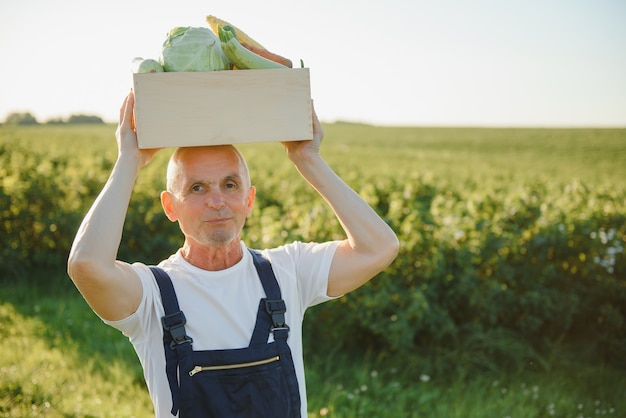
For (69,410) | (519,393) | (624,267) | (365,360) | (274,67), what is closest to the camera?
(274,67)

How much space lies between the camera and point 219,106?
2.16m

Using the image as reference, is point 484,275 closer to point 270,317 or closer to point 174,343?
point 270,317

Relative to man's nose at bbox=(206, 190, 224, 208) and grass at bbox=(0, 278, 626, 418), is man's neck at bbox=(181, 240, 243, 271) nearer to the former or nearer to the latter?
man's nose at bbox=(206, 190, 224, 208)

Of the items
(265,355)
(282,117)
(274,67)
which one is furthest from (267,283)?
(274,67)

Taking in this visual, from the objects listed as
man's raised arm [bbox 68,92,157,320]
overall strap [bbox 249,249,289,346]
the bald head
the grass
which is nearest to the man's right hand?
man's raised arm [bbox 68,92,157,320]

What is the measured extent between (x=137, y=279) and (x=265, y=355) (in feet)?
1.80

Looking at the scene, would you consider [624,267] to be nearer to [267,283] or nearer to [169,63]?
[267,283]

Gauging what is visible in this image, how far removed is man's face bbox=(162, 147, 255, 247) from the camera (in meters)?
2.27

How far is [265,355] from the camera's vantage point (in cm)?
218

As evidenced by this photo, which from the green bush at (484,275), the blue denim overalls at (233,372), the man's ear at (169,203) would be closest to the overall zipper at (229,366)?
the blue denim overalls at (233,372)

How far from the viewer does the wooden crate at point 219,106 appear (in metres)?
2.11

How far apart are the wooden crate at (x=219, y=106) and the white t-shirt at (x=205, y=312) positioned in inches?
20.3

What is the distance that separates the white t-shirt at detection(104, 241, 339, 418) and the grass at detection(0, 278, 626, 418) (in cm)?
242

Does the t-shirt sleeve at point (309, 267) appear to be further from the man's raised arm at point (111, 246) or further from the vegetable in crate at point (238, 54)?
the vegetable in crate at point (238, 54)
